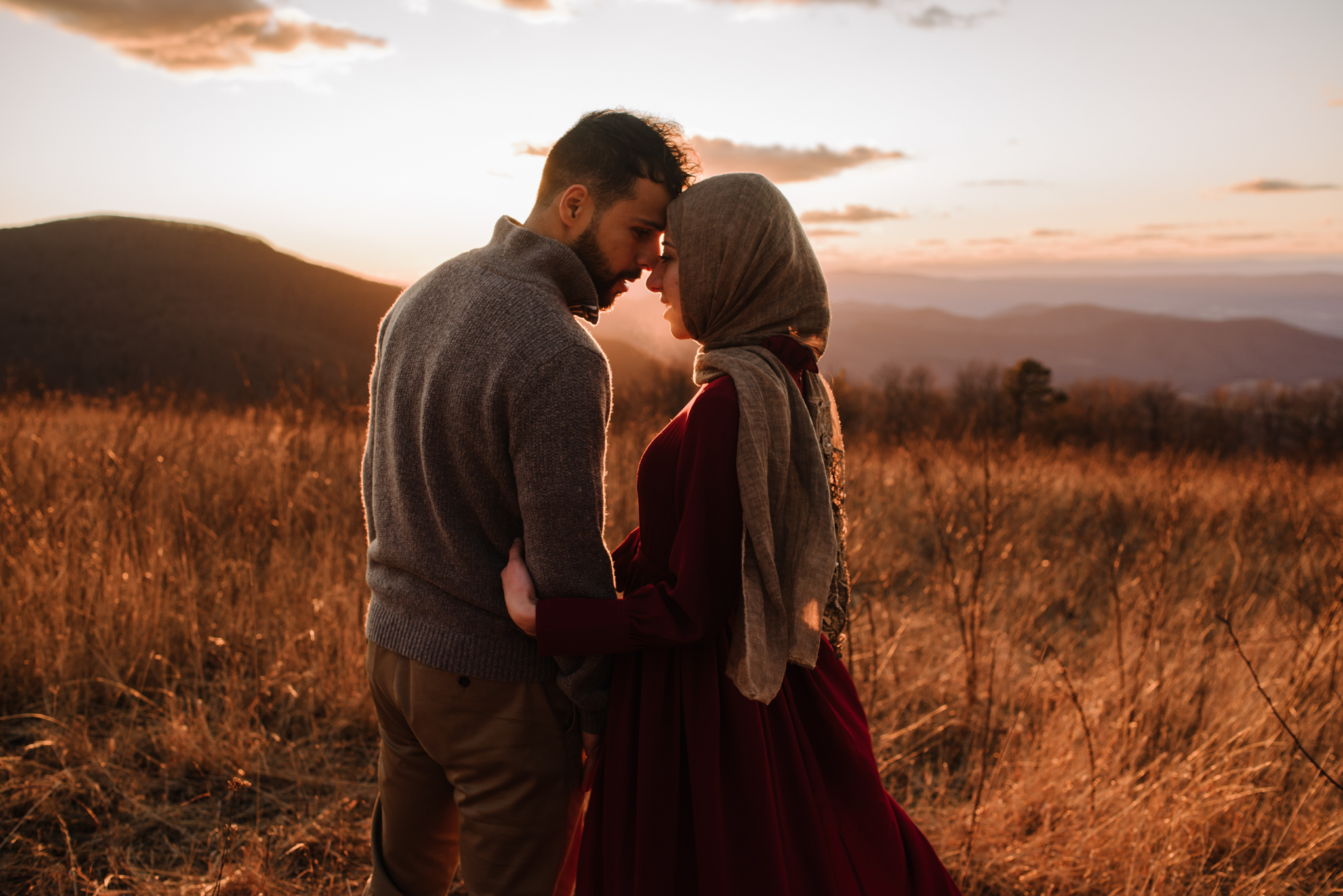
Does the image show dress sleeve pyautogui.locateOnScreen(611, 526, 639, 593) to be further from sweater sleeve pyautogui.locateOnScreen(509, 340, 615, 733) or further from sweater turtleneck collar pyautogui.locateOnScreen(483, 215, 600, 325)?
sweater turtleneck collar pyautogui.locateOnScreen(483, 215, 600, 325)

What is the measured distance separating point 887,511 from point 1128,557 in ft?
5.74

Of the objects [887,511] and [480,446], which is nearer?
[480,446]

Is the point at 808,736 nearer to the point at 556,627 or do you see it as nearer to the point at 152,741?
the point at 556,627

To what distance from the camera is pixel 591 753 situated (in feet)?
5.06

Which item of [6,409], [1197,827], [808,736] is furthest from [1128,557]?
[6,409]

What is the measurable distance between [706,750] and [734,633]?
0.75ft

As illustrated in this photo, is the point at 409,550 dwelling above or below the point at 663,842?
above

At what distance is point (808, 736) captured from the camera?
1551 millimetres

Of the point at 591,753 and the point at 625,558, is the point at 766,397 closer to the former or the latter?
the point at 625,558

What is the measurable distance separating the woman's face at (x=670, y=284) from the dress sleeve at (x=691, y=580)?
29 centimetres

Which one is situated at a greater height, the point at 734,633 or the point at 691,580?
the point at 691,580

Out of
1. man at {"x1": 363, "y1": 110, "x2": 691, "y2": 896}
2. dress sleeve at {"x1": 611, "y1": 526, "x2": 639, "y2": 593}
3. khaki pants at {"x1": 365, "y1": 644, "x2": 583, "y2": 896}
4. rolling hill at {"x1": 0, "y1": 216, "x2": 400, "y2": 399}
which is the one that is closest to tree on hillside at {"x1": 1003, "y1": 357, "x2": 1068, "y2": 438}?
dress sleeve at {"x1": 611, "y1": 526, "x2": 639, "y2": 593}

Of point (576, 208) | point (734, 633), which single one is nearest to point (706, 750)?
point (734, 633)

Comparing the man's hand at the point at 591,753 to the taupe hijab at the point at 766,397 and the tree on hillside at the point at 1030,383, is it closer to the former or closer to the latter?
the taupe hijab at the point at 766,397
